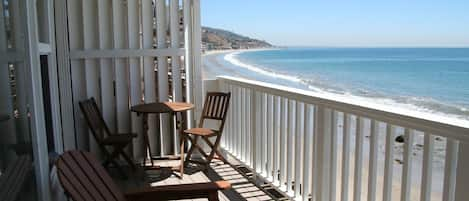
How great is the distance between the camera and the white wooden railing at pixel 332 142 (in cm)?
196

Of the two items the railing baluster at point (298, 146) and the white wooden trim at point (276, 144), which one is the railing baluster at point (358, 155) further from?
the white wooden trim at point (276, 144)

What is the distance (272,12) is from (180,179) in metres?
36.1

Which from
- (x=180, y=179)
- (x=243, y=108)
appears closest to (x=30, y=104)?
(x=180, y=179)

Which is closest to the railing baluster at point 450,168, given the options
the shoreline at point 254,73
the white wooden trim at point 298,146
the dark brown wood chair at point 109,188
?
the dark brown wood chair at point 109,188

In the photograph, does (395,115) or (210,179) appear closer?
(395,115)

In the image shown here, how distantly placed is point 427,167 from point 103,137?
3332 millimetres

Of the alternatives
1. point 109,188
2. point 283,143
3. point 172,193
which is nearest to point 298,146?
point 283,143

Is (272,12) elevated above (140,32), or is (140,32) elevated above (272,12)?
(272,12)

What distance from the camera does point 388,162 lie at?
2.20 metres

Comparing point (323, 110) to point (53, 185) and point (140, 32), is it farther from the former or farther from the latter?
point (140, 32)

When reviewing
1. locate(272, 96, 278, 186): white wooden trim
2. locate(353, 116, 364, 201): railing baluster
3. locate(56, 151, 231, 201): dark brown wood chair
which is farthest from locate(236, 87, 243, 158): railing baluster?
locate(56, 151, 231, 201): dark brown wood chair

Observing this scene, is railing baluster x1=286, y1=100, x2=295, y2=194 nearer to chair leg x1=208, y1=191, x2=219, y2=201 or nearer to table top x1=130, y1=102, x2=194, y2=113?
chair leg x1=208, y1=191, x2=219, y2=201

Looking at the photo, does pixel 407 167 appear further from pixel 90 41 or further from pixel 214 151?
pixel 90 41

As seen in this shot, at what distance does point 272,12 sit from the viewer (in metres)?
38.8
